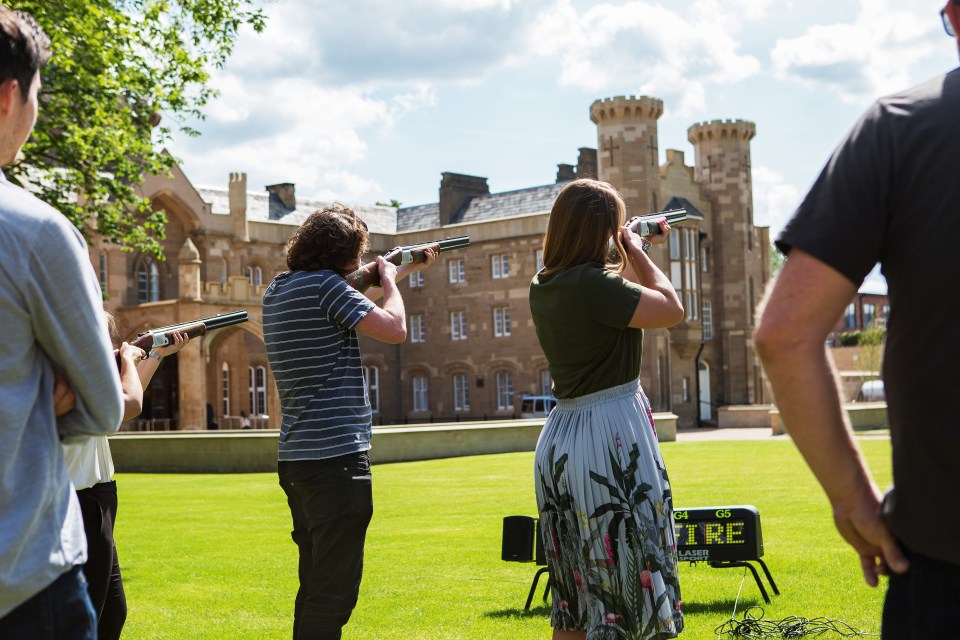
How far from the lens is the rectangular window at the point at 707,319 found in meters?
53.6

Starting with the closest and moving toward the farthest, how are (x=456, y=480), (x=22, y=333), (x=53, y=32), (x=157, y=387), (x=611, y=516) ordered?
(x=22, y=333), (x=611, y=516), (x=53, y=32), (x=456, y=480), (x=157, y=387)

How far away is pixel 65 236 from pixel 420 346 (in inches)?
2128

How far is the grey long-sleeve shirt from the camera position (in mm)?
2236

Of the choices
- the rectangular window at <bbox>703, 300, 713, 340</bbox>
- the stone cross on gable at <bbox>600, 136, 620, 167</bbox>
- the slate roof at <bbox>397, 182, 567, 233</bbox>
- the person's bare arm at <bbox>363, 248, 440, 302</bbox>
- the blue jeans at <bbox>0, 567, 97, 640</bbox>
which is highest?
the stone cross on gable at <bbox>600, 136, 620, 167</bbox>

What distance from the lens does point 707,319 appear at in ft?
176

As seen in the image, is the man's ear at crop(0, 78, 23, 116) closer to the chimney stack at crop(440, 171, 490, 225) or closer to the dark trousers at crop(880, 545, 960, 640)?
the dark trousers at crop(880, 545, 960, 640)

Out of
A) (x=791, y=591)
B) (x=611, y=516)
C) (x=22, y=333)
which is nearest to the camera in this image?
(x=22, y=333)

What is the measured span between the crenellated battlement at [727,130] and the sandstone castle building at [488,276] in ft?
0.22

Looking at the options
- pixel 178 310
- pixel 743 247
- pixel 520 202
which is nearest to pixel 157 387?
pixel 178 310

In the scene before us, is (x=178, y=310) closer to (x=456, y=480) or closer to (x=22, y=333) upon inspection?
(x=456, y=480)

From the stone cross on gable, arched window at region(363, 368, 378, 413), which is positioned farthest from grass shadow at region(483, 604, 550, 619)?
arched window at region(363, 368, 378, 413)

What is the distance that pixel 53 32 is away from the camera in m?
16.0

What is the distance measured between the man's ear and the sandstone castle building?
134 ft

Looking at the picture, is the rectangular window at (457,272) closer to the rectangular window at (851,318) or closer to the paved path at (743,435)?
the paved path at (743,435)
